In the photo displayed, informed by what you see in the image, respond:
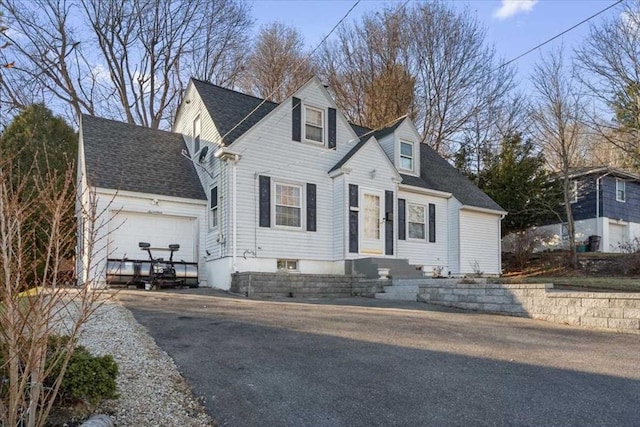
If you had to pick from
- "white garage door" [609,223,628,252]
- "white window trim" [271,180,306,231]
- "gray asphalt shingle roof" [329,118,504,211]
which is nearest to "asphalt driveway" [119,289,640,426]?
"white window trim" [271,180,306,231]

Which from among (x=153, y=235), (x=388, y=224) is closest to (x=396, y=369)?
(x=153, y=235)

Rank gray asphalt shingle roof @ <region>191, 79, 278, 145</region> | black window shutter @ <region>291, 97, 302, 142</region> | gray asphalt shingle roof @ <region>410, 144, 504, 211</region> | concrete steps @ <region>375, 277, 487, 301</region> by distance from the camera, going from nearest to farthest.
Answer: concrete steps @ <region>375, 277, 487, 301</region>
gray asphalt shingle roof @ <region>191, 79, 278, 145</region>
black window shutter @ <region>291, 97, 302, 142</region>
gray asphalt shingle roof @ <region>410, 144, 504, 211</region>

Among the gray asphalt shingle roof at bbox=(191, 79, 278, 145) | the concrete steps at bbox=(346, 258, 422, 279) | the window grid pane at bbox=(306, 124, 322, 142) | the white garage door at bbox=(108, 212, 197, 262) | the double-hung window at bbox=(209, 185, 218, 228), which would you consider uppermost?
the gray asphalt shingle roof at bbox=(191, 79, 278, 145)

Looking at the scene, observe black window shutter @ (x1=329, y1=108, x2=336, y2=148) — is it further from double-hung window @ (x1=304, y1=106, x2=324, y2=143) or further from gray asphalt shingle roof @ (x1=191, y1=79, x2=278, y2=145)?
gray asphalt shingle roof @ (x1=191, y1=79, x2=278, y2=145)

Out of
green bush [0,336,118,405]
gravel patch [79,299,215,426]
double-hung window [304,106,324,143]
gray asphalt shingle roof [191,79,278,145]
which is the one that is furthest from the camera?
double-hung window [304,106,324,143]

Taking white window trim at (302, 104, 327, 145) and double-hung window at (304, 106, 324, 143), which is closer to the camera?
white window trim at (302, 104, 327, 145)

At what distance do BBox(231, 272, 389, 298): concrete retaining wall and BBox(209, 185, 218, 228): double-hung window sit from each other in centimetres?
227

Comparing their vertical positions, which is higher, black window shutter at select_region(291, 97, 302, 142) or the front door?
black window shutter at select_region(291, 97, 302, 142)

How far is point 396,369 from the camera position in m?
5.22

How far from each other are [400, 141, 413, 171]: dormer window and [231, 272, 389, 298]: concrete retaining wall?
570cm

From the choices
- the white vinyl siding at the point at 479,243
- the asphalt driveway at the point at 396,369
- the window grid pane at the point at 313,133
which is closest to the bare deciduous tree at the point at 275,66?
the window grid pane at the point at 313,133

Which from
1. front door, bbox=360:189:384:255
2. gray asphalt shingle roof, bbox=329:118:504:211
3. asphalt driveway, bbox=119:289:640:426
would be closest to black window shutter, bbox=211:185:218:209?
front door, bbox=360:189:384:255

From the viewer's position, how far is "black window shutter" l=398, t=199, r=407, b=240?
1666 centimetres

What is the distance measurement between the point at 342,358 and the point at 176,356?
6.23ft
